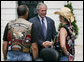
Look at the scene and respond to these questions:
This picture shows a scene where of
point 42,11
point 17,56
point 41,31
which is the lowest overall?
point 17,56

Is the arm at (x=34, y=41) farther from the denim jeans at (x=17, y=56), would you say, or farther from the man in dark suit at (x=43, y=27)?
the man in dark suit at (x=43, y=27)

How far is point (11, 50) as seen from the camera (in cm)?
447

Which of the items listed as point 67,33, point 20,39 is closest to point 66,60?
point 67,33

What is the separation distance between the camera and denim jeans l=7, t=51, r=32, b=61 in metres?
4.41

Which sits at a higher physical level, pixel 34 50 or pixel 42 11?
pixel 42 11

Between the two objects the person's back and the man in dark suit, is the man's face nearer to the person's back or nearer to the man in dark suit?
the man in dark suit

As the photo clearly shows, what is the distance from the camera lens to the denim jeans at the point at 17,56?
174 inches

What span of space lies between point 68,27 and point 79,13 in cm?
1126

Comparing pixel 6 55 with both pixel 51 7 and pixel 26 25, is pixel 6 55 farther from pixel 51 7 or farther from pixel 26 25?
pixel 51 7

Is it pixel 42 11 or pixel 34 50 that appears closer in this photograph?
pixel 34 50

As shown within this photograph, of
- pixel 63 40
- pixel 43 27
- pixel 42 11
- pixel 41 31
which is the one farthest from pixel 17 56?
pixel 42 11

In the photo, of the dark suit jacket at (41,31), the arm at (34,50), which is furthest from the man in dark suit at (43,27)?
the arm at (34,50)

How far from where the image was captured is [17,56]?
445 cm

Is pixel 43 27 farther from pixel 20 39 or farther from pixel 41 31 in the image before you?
pixel 20 39
